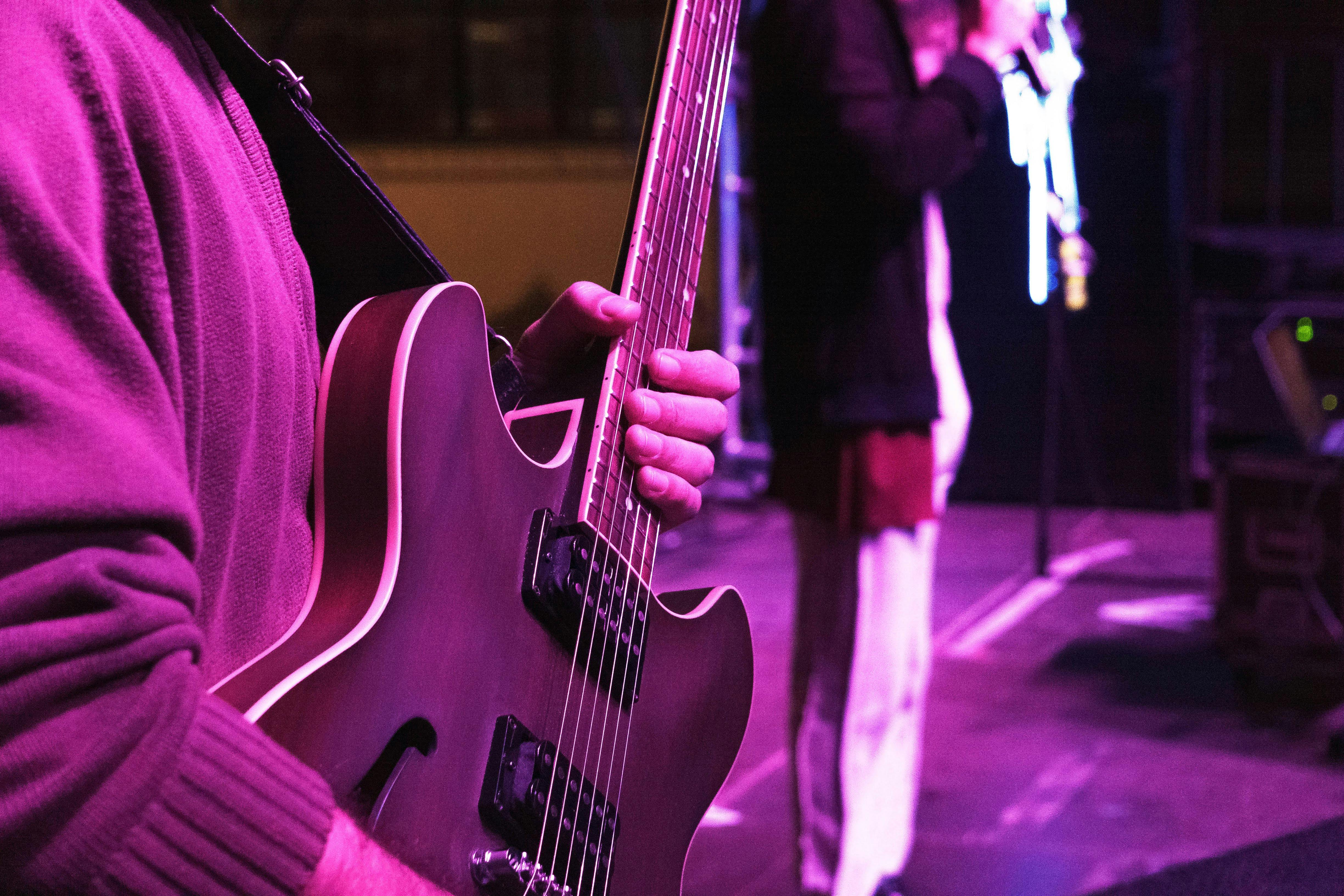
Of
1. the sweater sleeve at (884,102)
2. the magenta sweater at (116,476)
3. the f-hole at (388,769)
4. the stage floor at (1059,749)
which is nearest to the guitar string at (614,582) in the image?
the f-hole at (388,769)

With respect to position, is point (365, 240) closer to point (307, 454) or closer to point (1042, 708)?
point (307, 454)

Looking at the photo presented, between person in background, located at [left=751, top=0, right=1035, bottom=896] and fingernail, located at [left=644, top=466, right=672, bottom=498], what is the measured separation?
973 millimetres

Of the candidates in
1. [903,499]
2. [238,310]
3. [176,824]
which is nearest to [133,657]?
[176,824]

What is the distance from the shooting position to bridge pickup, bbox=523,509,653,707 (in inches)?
30.8

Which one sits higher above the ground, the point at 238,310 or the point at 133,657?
the point at 238,310

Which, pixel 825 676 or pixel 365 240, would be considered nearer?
pixel 365 240

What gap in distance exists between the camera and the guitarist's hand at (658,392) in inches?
36.6

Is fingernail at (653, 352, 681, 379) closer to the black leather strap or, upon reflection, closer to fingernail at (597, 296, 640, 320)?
fingernail at (597, 296, 640, 320)

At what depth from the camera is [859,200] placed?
190cm

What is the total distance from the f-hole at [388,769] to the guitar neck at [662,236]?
9.2 inches

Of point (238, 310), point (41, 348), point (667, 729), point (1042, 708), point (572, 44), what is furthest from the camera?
point (572, 44)

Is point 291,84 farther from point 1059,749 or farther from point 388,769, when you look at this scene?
point 1059,749

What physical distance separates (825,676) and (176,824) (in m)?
1.55

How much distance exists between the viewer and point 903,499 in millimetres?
1904
